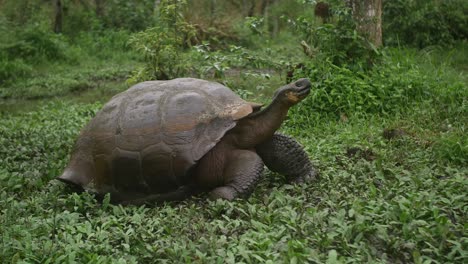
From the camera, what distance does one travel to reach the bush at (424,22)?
34.3 feet

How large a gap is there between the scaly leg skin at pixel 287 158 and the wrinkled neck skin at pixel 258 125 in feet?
0.44

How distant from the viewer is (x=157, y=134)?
4.30 meters

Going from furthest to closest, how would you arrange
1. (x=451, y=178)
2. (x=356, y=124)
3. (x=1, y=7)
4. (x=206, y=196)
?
(x=1, y=7)
(x=356, y=124)
(x=206, y=196)
(x=451, y=178)

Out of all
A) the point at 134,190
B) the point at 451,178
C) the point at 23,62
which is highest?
the point at 451,178

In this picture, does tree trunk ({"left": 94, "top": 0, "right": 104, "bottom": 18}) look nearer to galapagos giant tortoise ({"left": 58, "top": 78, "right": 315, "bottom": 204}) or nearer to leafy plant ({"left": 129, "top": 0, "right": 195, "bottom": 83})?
leafy plant ({"left": 129, "top": 0, "right": 195, "bottom": 83})

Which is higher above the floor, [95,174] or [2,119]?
[95,174]

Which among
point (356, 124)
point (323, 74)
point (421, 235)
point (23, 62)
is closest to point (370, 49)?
point (323, 74)

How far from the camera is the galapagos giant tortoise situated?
427cm

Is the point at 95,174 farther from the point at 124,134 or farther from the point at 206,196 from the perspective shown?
the point at 206,196

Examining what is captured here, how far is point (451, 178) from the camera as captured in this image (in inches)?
165

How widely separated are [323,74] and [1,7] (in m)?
15.8

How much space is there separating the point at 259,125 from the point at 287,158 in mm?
345

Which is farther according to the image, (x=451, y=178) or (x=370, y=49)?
(x=370, y=49)

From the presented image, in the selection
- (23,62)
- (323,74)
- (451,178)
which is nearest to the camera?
(451,178)
